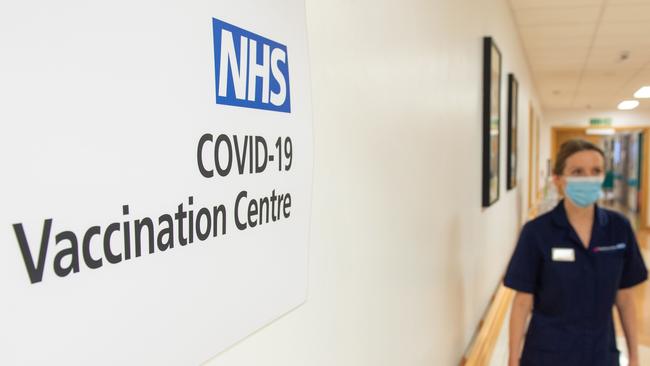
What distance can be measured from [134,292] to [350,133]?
2.31 ft

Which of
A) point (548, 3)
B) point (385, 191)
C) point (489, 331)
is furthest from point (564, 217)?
point (548, 3)

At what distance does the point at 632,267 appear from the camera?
197 centimetres

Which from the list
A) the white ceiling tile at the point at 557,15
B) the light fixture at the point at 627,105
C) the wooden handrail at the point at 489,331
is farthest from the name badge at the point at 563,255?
the light fixture at the point at 627,105

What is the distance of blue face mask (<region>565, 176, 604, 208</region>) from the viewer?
1966mm

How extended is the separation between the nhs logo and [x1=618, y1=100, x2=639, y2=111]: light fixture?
1163 centimetres

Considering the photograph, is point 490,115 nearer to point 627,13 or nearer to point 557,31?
point 627,13

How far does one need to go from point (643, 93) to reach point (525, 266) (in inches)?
341

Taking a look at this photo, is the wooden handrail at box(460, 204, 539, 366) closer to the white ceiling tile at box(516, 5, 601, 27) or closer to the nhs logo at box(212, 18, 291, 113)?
Answer: the nhs logo at box(212, 18, 291, 113)

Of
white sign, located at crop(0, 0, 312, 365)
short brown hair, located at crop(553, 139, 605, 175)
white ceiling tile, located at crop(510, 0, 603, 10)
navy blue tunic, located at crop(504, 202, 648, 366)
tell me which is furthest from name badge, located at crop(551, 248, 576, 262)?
white ceiling tile, located at crop(510, 0, 603, 10)

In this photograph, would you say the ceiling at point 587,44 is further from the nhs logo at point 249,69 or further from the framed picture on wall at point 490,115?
the nhs logo at point 249,69

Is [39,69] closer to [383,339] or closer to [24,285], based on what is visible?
[24,285]

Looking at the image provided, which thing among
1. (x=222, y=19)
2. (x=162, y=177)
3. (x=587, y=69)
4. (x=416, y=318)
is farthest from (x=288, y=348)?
(x=587, y=69)

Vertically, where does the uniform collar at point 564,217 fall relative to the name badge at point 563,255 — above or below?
above

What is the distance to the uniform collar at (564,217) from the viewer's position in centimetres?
197
